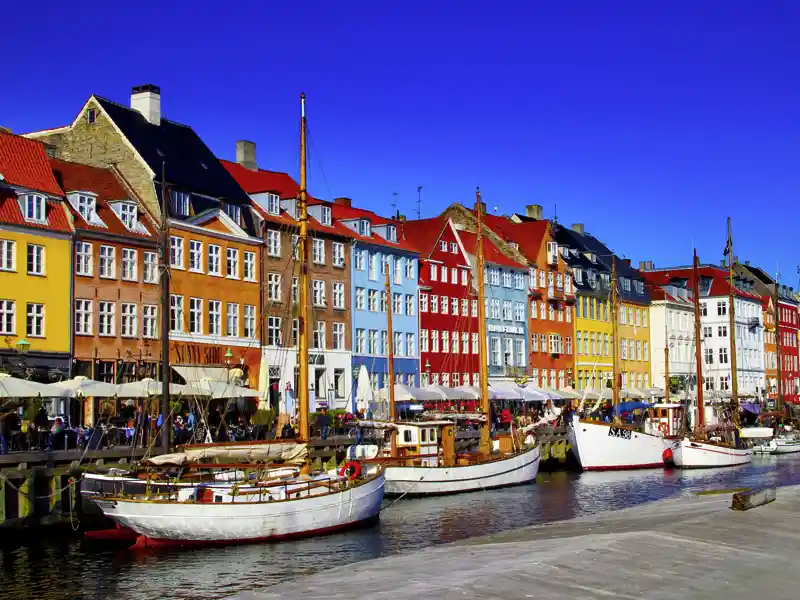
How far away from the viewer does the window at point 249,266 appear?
65.8 metres

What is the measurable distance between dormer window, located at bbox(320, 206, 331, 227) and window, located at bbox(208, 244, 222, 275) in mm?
10862

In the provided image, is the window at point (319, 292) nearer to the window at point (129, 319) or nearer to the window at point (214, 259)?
the window at point (214, 259)

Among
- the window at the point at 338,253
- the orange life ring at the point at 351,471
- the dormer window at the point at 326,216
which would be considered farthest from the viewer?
the window at the point at 338,253

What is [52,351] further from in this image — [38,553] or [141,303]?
[38,553]

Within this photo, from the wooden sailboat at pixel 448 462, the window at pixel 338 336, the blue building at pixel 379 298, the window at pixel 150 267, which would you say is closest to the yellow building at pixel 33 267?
the window at pixel 150 267

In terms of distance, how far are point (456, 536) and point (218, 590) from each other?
10546 millimetres

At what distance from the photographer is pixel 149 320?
58250 mm

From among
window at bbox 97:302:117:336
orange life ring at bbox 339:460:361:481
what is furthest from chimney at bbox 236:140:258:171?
orange life ring at bbox 339:460:361:481

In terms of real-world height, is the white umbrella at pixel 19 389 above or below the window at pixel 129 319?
below

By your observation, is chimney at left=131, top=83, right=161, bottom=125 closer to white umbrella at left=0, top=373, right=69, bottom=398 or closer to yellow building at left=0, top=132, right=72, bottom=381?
yellow building at left=0, top=132, right=72, bottom=381

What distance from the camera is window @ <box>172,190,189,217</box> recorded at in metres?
60.8

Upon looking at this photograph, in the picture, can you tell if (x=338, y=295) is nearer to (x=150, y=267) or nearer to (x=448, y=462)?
(x=150, y=267)

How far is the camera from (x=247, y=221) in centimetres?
6662

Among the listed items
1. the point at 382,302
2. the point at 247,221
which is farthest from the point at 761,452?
the point at 247,221
